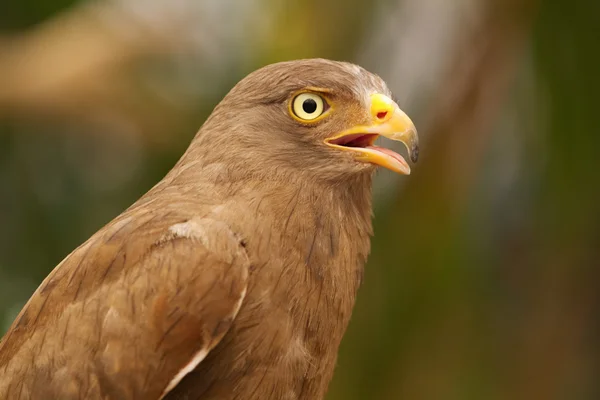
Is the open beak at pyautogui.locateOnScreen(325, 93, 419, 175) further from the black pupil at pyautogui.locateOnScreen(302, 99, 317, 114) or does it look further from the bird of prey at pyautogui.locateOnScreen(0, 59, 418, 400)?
the black pupil at pyautogui.locateOnScreen(302, 99, 317, 114)

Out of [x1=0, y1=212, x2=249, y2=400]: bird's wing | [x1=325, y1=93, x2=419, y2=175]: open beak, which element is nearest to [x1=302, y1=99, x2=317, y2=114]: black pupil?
[x1=325, y1=93, x2=419, y2=175]: open beak

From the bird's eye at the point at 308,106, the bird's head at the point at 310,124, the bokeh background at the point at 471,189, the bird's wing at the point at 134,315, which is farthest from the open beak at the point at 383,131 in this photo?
the bokeh background at the point at 471,189

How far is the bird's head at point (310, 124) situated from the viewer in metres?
3.69

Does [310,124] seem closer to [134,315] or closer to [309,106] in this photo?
[309,106]

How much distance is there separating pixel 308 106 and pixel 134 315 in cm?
117

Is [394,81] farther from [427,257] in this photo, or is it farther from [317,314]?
[317,314]

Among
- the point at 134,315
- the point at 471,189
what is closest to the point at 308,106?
the point at 134,315

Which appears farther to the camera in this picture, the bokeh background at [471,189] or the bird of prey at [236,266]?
the bokeh background at [471,189]

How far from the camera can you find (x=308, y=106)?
3785 mm

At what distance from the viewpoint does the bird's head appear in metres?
3.69

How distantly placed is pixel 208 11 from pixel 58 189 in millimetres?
2172

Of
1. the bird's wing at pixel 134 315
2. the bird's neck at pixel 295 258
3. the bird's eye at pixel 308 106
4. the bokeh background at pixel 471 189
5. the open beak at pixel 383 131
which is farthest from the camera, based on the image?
the bokeh background at pixel 471 189

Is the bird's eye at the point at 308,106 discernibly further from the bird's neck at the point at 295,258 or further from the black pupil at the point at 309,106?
the bird's neck at the point at 295,258

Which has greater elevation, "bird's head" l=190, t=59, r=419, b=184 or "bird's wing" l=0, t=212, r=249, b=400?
"bird's head" l=190, t=59, r=419, b=184
